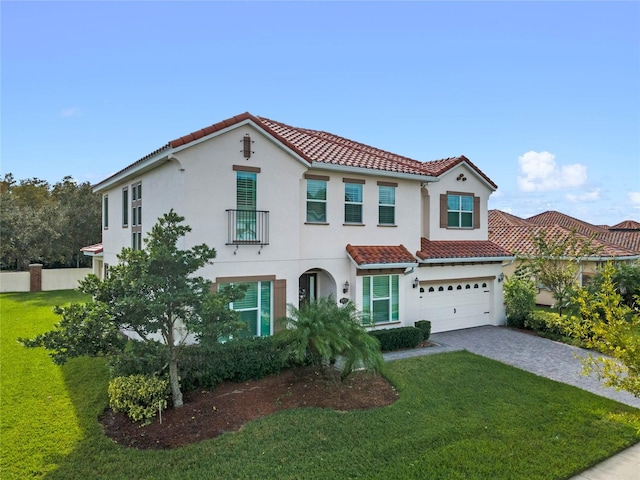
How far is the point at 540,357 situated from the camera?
1506cm

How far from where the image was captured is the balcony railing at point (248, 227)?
12.9 m

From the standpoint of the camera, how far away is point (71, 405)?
9.98 meters

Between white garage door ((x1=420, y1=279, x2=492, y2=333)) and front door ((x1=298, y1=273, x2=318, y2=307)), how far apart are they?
513cm

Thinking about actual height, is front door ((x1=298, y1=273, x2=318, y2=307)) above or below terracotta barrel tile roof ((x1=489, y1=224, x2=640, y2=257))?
below

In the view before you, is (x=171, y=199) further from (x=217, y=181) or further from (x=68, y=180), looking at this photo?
(x=68, y=180)

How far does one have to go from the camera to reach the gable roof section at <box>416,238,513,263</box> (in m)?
17.7

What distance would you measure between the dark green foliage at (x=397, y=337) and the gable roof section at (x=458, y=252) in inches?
129

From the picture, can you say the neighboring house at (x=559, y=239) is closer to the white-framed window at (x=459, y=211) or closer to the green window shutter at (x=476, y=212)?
the green window shutter at (x=476, y=212)

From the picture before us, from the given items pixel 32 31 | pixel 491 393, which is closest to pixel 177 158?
pixel 32 31

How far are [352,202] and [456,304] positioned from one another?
776cm

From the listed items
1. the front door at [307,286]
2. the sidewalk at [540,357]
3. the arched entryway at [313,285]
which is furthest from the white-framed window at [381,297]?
the front door at [307,286]

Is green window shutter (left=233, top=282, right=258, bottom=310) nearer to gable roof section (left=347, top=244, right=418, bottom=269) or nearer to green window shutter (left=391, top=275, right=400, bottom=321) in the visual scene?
gable roof section (left=347, top=244, right=418, bottom=269)

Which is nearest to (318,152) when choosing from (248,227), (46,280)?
(248,227)

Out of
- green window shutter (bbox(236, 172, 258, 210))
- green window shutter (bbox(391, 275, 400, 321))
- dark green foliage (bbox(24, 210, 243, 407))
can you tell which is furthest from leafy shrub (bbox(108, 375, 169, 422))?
green window shutter (bbox(391, 275, 400, 321))
